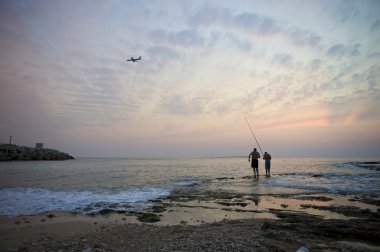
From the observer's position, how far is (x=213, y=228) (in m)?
8.16

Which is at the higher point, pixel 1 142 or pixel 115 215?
pixel 1 142

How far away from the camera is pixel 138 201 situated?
559 inches

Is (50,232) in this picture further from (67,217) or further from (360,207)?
(360,207)

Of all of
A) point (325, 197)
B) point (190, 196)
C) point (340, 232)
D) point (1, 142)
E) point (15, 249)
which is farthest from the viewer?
point (1, 142)

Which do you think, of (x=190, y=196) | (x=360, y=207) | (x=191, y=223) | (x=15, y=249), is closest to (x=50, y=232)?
(x=15, y=249)

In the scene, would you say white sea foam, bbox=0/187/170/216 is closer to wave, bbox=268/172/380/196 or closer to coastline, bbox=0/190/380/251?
coastline, bbox=0/190/380/251

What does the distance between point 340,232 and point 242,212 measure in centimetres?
410

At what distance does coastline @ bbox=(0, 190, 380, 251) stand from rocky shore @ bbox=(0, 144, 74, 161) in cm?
7843

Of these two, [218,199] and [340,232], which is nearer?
[340,232]

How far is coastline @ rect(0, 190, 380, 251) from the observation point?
21.7ft

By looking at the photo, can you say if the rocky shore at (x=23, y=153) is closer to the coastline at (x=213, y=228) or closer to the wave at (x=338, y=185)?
the coastline at (x=213, y=228)

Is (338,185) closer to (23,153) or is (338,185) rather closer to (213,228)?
(213,228)

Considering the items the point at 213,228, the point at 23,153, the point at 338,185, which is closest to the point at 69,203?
the point at 213,228

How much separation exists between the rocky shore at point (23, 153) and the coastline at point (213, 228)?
78.4 metres
